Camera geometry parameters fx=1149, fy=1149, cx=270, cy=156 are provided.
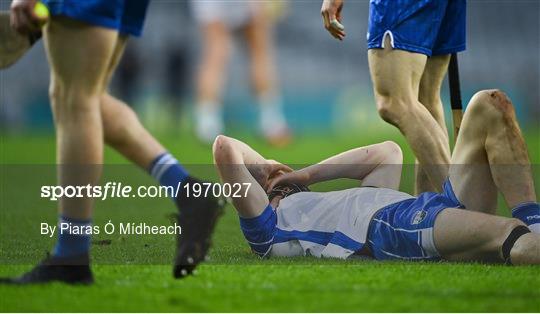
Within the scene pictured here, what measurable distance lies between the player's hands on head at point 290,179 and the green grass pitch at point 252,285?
32cm

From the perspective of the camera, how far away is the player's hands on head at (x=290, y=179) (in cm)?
496

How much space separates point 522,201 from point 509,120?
327 millimetres

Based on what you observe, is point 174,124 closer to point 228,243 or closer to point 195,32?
point 195,32

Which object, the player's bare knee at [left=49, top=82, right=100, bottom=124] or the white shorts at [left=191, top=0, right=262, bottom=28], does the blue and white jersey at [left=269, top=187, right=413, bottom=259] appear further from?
the white shorts at [left=191, top=0, right=262, bottom=28]

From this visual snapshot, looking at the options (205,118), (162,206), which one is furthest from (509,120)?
(205,118)

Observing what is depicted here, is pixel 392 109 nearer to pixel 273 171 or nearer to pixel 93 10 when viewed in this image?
pixel 273 171

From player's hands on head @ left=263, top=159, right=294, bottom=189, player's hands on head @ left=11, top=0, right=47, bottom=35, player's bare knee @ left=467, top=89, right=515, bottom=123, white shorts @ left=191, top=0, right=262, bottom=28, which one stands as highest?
player's hands on head @ left=11, top=0, right=47, bottom=35

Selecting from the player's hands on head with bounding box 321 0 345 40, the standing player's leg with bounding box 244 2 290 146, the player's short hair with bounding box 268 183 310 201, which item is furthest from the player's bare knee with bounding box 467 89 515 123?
the standing player's leg with bounding box 244 2 290 146

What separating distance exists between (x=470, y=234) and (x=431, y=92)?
150cm

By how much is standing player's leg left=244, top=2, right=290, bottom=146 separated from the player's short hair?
8.04 metres

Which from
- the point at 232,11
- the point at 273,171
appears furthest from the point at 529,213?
the point at 232,11

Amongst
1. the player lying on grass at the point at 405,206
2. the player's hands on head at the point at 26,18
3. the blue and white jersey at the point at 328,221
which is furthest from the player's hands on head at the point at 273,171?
the player's hands on head at the point at 26,18

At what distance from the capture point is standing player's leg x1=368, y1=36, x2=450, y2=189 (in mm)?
5305

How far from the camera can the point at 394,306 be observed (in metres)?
3.60
